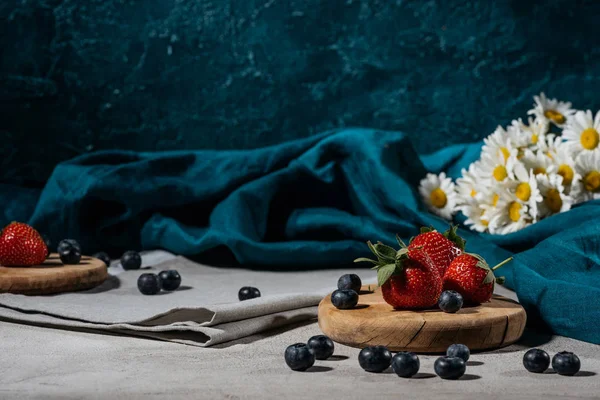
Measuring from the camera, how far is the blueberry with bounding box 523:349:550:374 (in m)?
1.35

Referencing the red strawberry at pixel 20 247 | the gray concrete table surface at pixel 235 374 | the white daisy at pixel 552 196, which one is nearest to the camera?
the gray concrete table surface at pixel 235 374

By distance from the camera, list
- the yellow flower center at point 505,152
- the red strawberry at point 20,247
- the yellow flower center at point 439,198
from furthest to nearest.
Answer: the yellow flower center at point 439,198
the yellow flower center at point 505,152
the red strawberry at point 20,247

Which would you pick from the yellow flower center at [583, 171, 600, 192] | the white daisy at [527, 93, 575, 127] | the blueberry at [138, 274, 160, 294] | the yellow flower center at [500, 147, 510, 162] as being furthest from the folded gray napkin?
the white daisy at [527, 93, 575, 127]

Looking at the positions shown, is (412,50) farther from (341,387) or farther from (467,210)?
(341,387)

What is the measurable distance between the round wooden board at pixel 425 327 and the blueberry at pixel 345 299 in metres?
0.02

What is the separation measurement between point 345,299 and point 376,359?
22cm

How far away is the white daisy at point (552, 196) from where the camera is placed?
2295 mm

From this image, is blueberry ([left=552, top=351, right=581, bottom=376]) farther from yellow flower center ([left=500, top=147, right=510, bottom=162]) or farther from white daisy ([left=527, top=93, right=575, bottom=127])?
white daisy ([left=527, top=93, right=575, bottom=127])

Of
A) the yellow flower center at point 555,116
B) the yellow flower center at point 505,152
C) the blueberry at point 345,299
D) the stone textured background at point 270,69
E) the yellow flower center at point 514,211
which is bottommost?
the blueberry at point 345,299

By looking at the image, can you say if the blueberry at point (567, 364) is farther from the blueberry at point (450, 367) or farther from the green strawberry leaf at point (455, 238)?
the green strawberry leaf at point (455, 238)

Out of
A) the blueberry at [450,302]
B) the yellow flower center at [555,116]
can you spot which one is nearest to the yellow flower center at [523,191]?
the yellow flower center at [555,116]

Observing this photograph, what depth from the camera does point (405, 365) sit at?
1.32 m

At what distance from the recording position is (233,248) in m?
2.46

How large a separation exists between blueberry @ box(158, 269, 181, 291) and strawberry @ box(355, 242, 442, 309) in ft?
2.44
